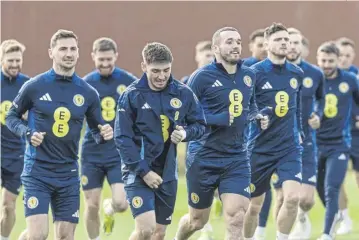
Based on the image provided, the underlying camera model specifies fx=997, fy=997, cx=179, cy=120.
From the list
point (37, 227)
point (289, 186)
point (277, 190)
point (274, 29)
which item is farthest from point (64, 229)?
point (274, 29)

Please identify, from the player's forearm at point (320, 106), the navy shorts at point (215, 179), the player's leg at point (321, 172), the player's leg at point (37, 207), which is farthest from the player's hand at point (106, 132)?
the player's leg at point (321, 172)

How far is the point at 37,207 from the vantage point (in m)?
9.40

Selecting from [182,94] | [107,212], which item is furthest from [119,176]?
[182,94]

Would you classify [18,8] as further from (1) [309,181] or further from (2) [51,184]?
(2) [51,184]

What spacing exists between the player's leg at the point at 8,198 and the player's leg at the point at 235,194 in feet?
10.4

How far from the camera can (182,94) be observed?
948 cm

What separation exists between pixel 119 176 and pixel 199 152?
7.16 ft

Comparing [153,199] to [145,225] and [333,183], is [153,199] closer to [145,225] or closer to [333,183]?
[145,225]

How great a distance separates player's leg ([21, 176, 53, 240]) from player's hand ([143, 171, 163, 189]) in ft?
3.29

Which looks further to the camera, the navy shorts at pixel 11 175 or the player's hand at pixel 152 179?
the navy shorts at pixel 11 175

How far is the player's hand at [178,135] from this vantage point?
9.12 meters

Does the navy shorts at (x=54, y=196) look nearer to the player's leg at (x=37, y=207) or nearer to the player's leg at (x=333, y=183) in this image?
the player's leg at (x=37, y=207)

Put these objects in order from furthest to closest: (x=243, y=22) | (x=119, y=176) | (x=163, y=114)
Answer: (x=243, y=22), (x=119, y=176), (x=163, y=114)

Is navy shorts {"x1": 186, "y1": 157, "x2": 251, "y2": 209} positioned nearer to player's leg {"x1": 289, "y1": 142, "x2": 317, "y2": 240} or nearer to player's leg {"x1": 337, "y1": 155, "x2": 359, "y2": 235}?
player's leg {"x1": 289, "y1": 142, "x2": 317, "y2": 240}
